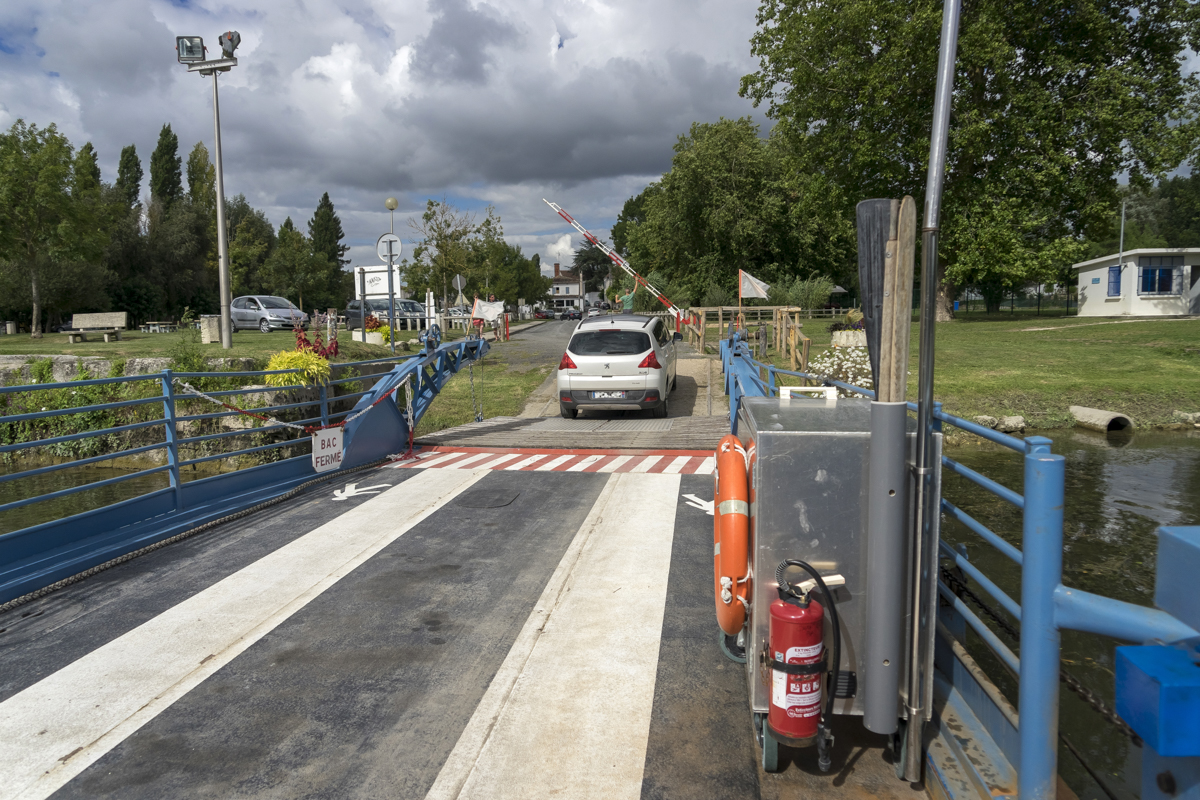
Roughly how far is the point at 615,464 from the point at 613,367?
13.1ft

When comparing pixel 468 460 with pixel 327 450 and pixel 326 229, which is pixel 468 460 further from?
pixel 326 229

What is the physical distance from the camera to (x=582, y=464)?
10.4m

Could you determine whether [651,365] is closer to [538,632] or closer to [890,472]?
[538,632]

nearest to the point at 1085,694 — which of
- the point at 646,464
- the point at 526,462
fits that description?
the point at 646,464

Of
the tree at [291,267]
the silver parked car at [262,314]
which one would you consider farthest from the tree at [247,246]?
the silver parked car at [262,314]

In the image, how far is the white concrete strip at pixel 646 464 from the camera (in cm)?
997

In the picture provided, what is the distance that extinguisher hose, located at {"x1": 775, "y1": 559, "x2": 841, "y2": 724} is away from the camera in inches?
127

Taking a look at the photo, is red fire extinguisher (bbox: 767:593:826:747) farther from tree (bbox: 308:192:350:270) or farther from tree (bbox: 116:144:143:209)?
tree (bbox: 308:192:350:270)

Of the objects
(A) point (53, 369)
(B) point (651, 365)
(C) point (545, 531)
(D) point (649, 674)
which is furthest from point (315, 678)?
(A) point (53, 369)

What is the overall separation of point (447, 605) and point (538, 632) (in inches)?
32.6

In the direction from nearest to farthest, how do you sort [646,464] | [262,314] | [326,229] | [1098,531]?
[1098,531], [646,464], [262,314], [326,229]

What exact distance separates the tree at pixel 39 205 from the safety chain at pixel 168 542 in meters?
24.0

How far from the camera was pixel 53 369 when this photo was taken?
1631 cm

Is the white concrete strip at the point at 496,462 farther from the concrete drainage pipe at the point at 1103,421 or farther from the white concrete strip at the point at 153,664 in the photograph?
the concrete drainage pipe at the point at 1103,421
